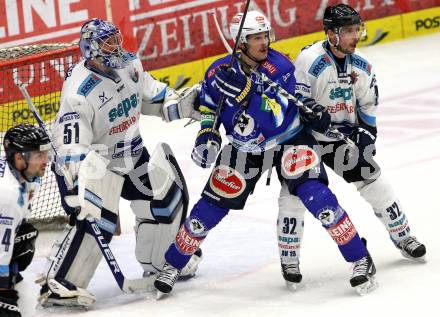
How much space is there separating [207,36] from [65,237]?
4.57 meters

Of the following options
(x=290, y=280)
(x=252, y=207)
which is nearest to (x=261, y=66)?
(x=290, y=280)

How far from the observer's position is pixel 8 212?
181 inches

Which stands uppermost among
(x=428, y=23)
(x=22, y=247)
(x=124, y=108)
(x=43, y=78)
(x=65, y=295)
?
(x=124, y=108)

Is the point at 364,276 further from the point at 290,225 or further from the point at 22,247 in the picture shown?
the point at 22,247

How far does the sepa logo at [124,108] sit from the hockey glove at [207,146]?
471 millimetres

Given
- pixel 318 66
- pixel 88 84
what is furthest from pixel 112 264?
pixel 318 66

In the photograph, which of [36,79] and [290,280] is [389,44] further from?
[290,280]

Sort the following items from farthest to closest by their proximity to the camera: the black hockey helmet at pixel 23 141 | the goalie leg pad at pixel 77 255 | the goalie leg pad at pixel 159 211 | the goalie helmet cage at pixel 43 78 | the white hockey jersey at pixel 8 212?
the goalie helmet cage at pixel 43 78, the goalie leg pad at pixel 159 211, the goalie leg pad at pixel 77 255, the black hockey helmet at pixel 23 141, the white hockey jersey at pixel 8 212

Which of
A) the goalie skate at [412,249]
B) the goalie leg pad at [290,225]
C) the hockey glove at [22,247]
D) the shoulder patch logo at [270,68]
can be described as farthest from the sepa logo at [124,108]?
the goalie skate at [412,249]

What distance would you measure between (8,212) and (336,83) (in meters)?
1.95

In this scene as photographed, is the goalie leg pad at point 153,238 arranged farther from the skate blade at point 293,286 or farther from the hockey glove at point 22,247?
the hockey glove at point 22,247

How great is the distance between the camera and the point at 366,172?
5.90m

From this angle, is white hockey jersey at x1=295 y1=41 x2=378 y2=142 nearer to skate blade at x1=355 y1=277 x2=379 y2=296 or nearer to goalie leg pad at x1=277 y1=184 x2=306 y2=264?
goalie leg pad at x1=277 y1=184 x2=306 y2=264

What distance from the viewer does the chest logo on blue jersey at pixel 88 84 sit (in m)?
5.83
